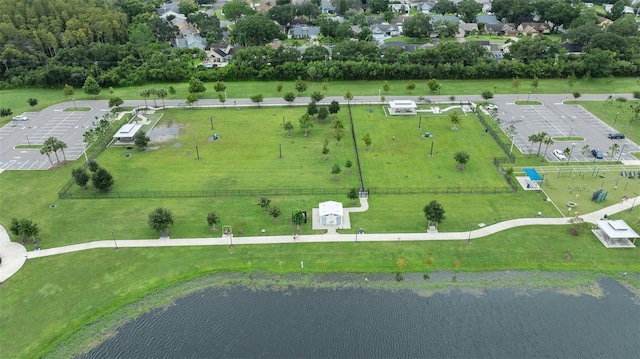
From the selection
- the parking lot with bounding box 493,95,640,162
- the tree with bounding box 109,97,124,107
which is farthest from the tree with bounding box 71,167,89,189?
the parking lot with bounding box 493,95,640,162

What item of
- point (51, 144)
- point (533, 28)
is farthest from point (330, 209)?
point (533, 28)

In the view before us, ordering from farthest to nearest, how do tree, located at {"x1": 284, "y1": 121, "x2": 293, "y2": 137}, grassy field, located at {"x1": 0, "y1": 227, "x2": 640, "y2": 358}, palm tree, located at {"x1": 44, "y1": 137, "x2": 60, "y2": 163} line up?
1. tree, located at {"x1": 284, "y1": 121, "x2": 293, "y2": 137}
2. palm tree, located at {"x1": 44, "y1": 137, "x2": 60, "y2": 163}
3. grassy field, located at {"x1": 0, "y1": 227, "x2": 640, "y2": 358}

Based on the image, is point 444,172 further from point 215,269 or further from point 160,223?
point 160,223

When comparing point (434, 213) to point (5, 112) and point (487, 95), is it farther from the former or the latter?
point (5, 112)

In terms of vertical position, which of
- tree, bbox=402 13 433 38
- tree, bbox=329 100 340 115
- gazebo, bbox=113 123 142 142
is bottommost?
gazebo, bbox=113 123 142 142

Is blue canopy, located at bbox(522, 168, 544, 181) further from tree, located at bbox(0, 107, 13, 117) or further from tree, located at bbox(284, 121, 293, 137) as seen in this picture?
tree, located at bbox(0, 107, 13, 117)

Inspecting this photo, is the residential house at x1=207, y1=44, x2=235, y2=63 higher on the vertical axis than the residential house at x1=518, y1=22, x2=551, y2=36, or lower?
lower

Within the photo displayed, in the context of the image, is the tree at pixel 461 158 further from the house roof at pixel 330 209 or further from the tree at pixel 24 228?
the tree at pixel 24 228
